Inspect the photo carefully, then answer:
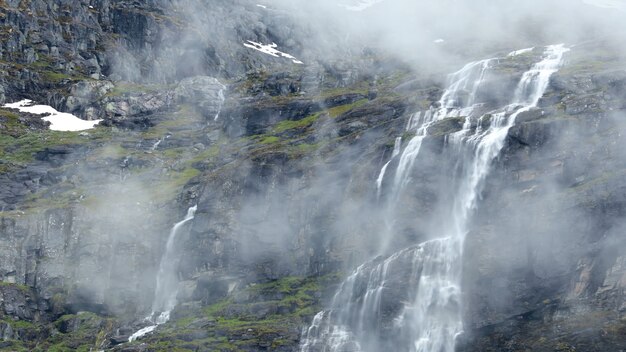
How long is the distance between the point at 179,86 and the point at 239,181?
70456mm

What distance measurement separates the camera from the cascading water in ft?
318

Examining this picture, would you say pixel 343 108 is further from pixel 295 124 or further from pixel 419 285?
pixel 419 285

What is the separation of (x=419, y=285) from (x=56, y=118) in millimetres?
111517

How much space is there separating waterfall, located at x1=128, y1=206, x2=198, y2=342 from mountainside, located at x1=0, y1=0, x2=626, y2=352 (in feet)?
0.95

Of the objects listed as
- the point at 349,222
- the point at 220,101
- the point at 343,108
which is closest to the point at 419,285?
the point at 349,222

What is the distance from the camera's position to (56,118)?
184 meters

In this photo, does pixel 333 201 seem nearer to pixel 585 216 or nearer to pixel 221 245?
pixel 221 245

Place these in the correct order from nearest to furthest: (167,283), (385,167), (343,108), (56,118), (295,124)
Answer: (385,167)
(167,283)
(343,108)
(295,124)
(56,118)

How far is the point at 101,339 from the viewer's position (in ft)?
373

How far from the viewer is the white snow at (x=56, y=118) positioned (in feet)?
592

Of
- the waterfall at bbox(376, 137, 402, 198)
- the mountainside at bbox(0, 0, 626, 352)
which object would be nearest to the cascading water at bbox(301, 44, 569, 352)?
the mountainside at bbox(0, 0, 626, 352)

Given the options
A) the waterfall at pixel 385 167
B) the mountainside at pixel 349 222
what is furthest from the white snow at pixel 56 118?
the waterfall at pixel 385 167

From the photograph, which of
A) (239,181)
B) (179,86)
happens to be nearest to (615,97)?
(239,181)

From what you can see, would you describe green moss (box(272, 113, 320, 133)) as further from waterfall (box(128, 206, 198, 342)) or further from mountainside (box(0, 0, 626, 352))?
waterfall (box(128, 206, 198, 342))
